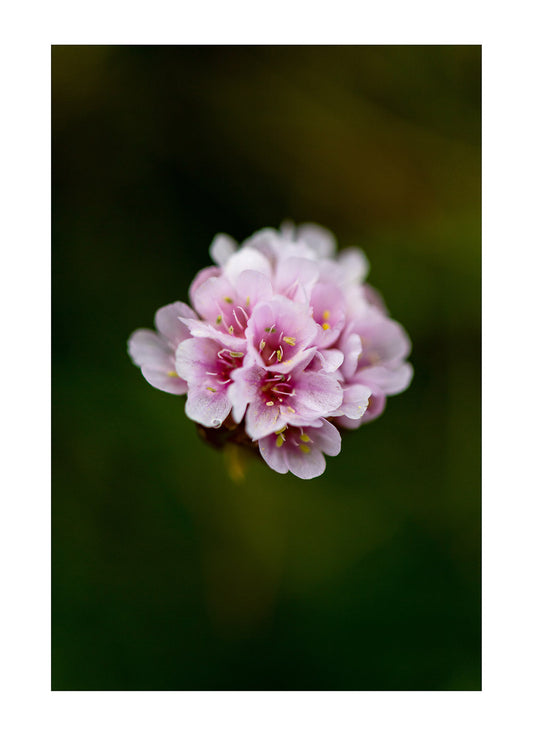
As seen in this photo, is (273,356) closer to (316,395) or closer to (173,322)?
(316,395)

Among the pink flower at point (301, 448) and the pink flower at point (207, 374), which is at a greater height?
the pink flower at point (207, 374)

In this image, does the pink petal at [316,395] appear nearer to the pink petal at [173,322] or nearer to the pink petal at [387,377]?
the pink petal at [387,377]

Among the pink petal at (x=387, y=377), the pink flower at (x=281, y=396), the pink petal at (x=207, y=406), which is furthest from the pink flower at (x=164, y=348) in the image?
the pink petal at (x=387, y=377)

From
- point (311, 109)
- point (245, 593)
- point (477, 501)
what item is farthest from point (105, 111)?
point (477, 501)

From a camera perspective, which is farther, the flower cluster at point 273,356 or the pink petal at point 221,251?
the pink petal at point 221,251

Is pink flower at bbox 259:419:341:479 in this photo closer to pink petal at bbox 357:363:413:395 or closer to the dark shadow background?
pink petal at bbox 357:363:413:395

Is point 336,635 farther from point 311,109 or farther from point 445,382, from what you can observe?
point 311,109
